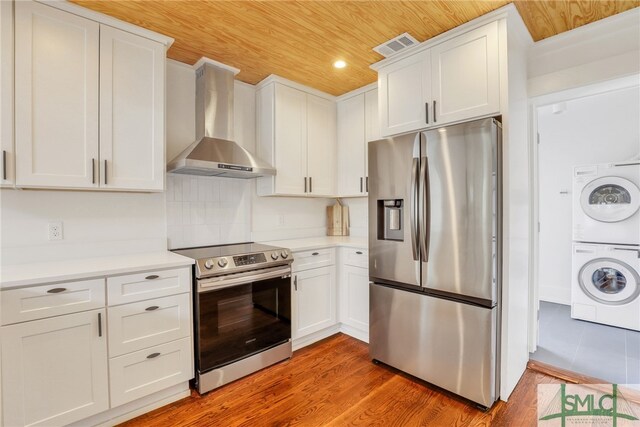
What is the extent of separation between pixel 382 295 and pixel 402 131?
1.35 meters

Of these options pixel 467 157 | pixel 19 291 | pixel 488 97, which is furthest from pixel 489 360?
pixel 19 291

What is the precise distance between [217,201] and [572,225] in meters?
4.07

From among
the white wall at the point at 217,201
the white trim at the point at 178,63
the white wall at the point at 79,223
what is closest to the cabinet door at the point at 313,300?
the white wall at the point at 217,201

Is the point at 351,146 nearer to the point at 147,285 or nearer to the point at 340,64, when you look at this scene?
the point at 340,64

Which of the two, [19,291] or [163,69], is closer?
[19,291]

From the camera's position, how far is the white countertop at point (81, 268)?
1.50 metres

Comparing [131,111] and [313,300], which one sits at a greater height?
[131,111]

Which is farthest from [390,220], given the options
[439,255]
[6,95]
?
[6,95]

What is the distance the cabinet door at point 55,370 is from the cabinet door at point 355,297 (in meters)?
1.93

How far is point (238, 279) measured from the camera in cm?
219

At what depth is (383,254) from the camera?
92.4 inches

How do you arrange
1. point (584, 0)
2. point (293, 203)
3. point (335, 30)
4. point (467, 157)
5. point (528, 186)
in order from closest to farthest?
point (584, 0) < point (467, 157) < point (335, 30) < point (528, 186) < point (293, 203)

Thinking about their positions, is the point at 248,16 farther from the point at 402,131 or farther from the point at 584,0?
the point at 584,0

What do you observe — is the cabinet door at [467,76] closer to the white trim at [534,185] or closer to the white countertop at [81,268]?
the white trim at [534,185]
